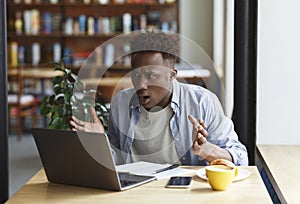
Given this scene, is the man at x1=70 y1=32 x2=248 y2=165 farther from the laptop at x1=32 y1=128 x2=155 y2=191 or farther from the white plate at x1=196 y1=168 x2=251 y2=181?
the laptop at x1=32 y1=128 x2=155 y2=191

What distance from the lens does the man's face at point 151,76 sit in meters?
2.16

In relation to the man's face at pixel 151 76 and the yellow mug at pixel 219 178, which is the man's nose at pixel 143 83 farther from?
the yellow mug at pixel 219 178

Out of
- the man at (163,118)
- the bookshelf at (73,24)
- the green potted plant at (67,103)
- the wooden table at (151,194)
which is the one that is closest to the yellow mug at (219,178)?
the wooden table at (151,194)

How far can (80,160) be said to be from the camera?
6.21 ft

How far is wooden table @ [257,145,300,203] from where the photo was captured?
1939 millimetres

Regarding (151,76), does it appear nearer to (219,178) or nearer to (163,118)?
(163,118)

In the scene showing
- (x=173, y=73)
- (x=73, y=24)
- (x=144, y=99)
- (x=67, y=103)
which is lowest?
(x=67, y=103)

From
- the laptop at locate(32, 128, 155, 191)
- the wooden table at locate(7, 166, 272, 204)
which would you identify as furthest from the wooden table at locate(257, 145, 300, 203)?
the laptop at locate(32, 128, 155, 191)

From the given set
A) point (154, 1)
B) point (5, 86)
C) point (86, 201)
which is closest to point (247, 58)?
point (5, 86)

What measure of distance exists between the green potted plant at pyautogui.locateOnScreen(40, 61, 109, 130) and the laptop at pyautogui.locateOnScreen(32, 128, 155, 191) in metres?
1.43

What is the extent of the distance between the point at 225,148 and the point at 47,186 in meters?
0.73

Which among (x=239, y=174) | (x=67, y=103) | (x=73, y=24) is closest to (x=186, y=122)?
(x=239, y=174)

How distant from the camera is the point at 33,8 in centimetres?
796

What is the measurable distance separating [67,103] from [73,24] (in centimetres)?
445
